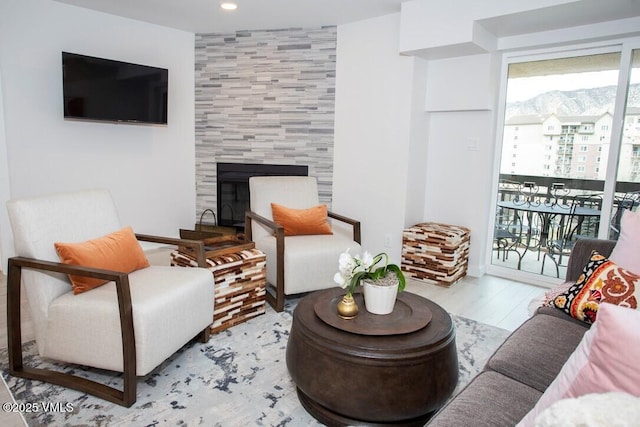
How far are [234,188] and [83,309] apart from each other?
2955 millimetres

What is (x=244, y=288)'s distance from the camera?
280 cm

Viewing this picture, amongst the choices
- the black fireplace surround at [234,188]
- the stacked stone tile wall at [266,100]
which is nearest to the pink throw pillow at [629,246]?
the stacked stone tile wall at [266,100]

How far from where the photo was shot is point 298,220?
11.1 ft

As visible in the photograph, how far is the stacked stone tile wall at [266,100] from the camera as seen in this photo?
170 inches

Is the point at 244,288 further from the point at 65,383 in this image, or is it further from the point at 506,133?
the point at 506,133

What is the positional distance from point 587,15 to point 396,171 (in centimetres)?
180

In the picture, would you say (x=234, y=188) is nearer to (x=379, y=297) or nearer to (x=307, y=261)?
(x=307, y=261)

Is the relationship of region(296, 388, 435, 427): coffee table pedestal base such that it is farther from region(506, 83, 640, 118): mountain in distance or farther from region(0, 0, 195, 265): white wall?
region(0, 0, 195, 265): white wall

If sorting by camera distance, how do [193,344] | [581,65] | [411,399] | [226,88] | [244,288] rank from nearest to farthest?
[411,399], [193,344], [244,288], [581,65], [226,88]

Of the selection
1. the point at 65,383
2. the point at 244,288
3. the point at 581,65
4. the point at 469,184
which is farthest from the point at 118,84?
the point at 581,65

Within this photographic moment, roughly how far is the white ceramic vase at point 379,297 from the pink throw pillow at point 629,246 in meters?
1.01

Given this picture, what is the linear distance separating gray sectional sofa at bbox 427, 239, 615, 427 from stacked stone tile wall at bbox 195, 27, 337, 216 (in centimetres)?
283

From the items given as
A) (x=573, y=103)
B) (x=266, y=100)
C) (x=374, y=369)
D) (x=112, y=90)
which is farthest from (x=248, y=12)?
(x=374, y=369)

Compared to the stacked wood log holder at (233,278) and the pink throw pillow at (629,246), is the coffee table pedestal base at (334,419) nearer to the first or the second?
the stacked wood log holder at (233,278)
